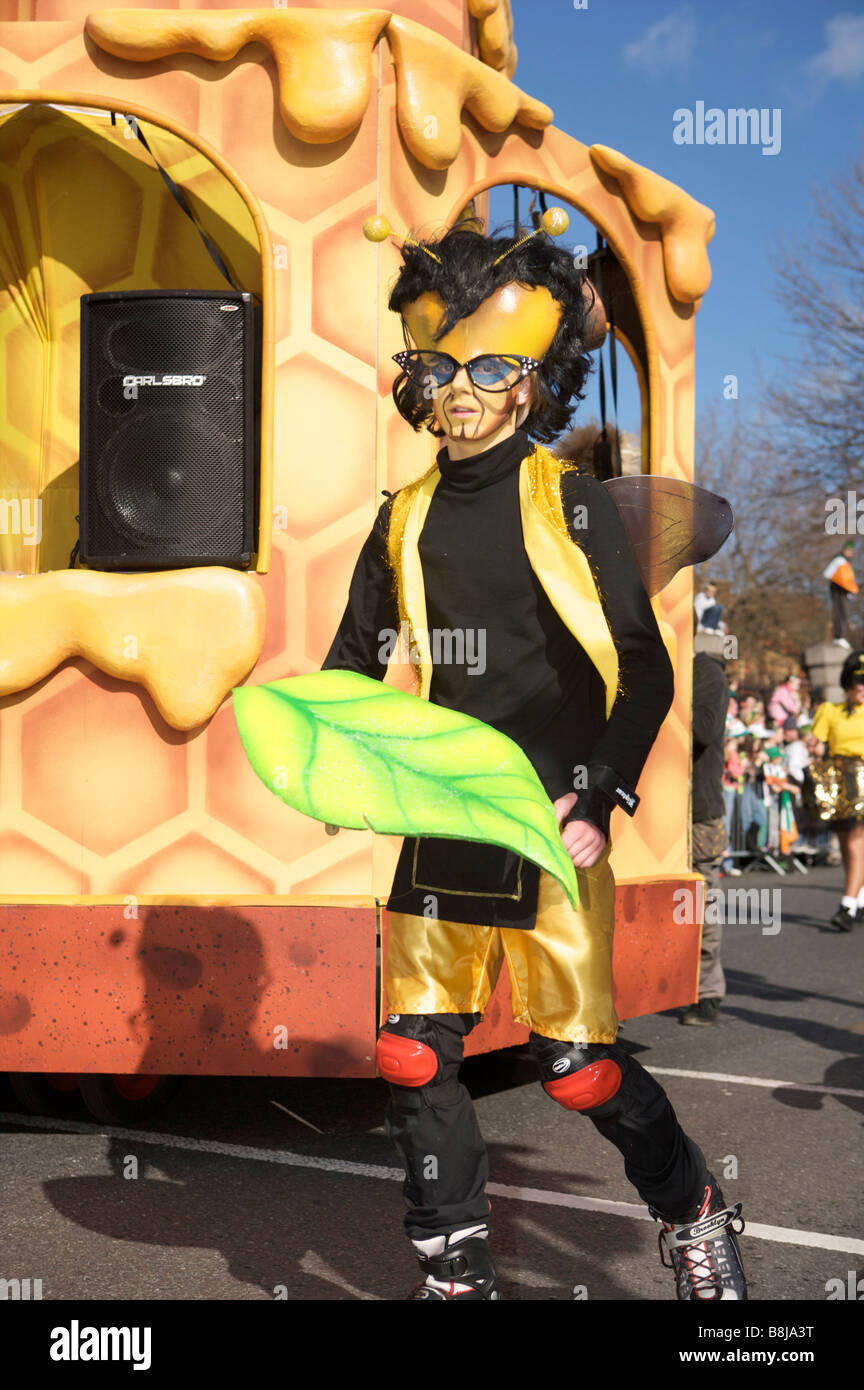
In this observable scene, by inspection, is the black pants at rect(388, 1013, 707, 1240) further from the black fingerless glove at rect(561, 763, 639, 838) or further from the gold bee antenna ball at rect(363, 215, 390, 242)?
the gold bee antenna ball at rect(363, 215, 390, 242)

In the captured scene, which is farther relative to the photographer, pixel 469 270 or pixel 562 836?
pixel 469 270

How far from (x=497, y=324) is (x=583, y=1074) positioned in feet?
4.73

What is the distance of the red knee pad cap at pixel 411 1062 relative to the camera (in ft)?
8.68

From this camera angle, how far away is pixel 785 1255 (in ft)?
11.3

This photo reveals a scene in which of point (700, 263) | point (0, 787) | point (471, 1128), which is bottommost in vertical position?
point (471, 1128)

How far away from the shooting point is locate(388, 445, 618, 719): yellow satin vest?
2680 millimetres

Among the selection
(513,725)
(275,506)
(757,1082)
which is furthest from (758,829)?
(513,725)

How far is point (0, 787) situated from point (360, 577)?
179 centimetres

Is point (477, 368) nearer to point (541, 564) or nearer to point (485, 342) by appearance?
point (485, 342)

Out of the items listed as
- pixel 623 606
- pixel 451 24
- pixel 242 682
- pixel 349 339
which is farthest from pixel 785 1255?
pixel 451 24

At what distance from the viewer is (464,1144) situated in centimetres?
264

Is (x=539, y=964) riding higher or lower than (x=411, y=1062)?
higher

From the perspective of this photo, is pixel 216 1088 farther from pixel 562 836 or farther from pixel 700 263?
pixel 700 263

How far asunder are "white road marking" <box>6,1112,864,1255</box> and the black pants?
971 millimetres
